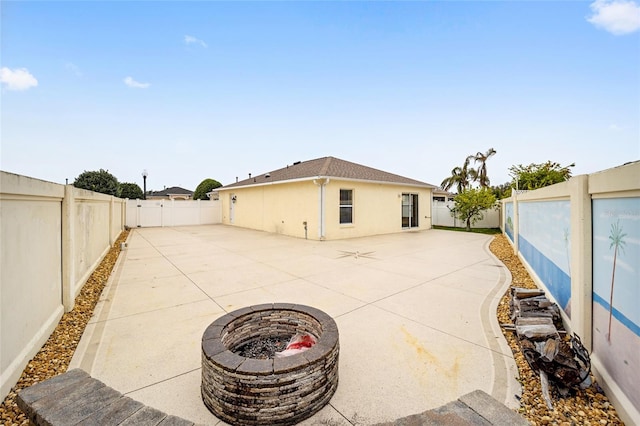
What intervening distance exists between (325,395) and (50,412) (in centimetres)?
194

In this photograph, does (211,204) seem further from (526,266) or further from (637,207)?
(637,207)

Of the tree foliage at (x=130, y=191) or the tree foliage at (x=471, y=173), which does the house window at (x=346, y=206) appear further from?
the tree foliage at (x=130, y=191)

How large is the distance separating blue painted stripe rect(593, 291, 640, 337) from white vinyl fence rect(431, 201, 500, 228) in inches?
664

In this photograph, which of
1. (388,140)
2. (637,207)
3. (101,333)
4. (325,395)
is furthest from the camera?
(388,140)

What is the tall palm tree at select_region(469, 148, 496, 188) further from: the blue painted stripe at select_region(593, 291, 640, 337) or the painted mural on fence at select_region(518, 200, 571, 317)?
the blue painted stripe at select_region(593, 291, 640, 337)

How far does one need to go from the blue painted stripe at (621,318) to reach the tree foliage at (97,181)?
104 ft

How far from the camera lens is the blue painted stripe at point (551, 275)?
3.71 m

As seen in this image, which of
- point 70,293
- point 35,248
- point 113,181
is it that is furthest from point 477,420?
point 113,181

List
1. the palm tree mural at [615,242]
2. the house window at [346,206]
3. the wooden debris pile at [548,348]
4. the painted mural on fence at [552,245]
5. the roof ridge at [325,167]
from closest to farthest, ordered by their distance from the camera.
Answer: the palm tree mural at [615,242], the wooden debris pile at [548,348], the painted mural on fence at [552,245], the roof ridge at [325,167], the house window at [346,206]

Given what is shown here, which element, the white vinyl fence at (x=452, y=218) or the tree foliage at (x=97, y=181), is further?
the tree foliage at (x=97, y=181)

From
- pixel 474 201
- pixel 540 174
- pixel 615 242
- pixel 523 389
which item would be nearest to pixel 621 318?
pixel 615 242

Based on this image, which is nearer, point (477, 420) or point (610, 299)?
point (477, 420)

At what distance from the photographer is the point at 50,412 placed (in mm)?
1818

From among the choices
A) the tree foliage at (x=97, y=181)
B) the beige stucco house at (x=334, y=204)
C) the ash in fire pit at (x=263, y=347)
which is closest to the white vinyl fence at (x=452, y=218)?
the beige stucco house at (x=334, y=204)
